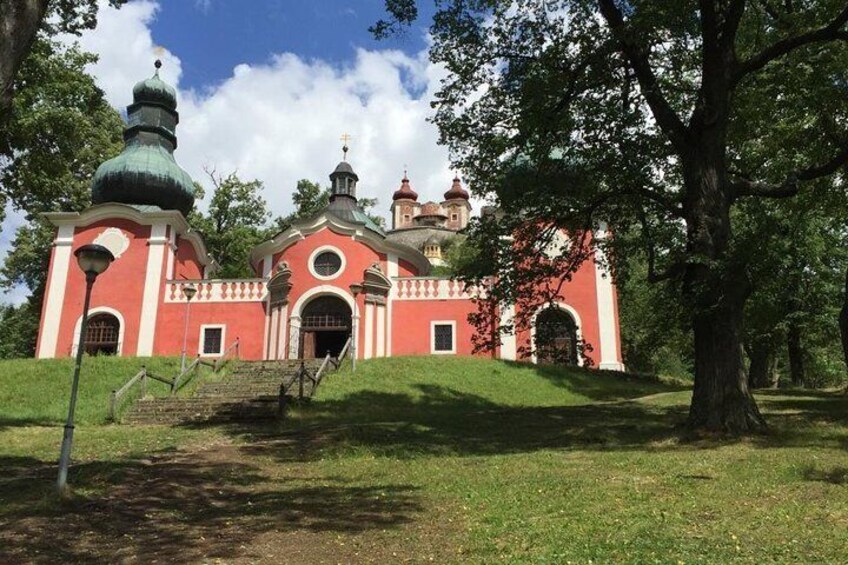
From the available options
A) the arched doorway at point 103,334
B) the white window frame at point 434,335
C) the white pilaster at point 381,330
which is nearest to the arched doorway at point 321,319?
the white pilaster at point 381,330

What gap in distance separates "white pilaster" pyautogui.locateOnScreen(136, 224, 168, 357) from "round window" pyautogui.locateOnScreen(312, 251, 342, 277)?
661 cm

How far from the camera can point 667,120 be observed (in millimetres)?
12391

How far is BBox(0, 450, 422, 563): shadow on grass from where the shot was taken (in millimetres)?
6074

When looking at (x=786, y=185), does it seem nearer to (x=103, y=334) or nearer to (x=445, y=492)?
(x=445, y=492)

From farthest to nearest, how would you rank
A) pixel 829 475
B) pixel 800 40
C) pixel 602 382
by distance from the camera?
1. pixel 602 382
2. pixel 800 40
3. pixel 829 475

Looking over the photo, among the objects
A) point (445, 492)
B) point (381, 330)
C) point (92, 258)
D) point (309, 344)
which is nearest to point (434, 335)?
point (381, 330)

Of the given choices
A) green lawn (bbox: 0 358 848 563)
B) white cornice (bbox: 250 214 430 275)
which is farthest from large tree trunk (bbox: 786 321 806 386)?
white cornice (bbox: 250 214 430 275)

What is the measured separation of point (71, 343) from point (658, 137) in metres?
24.6

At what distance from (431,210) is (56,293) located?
59.4m

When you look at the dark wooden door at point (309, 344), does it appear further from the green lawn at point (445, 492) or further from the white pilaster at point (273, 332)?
the green lawn at point (445, 492)

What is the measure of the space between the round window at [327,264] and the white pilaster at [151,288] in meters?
6.61

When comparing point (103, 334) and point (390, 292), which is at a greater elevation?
point (390, 292)

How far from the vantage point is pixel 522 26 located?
44.3 ft

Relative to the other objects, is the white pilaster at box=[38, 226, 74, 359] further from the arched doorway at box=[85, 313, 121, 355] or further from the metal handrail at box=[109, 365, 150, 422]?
the metal handrail at box=[109, 365, 150, 422]
